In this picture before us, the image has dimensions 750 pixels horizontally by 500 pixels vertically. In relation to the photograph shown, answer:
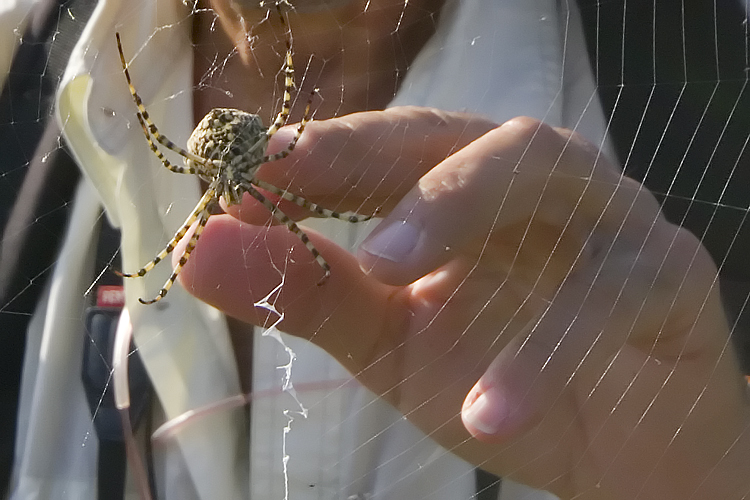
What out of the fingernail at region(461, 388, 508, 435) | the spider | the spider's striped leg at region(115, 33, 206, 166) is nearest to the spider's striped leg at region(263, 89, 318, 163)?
the spider

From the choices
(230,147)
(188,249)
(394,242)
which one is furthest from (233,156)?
(394,242)

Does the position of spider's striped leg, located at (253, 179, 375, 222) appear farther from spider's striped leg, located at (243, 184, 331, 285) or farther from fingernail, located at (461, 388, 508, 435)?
fingernail, located at (461, 388, 508, 435)

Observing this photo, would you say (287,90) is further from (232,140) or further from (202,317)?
(202,317)

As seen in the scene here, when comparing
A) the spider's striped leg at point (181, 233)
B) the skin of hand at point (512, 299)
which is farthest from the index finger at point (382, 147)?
the spider's striped leg at point (181, 233)

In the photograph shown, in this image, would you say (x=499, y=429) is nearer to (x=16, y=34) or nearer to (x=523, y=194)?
(x=523, y=194)

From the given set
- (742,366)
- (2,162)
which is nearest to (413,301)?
(742,366)

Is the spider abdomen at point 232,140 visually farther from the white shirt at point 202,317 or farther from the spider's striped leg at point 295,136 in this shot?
the white shirt at point 202,317
